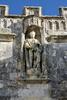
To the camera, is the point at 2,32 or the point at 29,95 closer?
the point at 29,95

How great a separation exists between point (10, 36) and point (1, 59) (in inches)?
25.8

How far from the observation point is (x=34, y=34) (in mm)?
7617

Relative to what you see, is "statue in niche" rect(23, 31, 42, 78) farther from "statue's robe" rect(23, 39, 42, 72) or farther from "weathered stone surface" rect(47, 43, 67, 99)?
"weathered stone surface" rect(47, 43, 67, 99)

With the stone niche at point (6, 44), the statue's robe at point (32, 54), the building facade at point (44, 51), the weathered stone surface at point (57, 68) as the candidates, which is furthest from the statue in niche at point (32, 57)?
the stone niche at point (6, 44)

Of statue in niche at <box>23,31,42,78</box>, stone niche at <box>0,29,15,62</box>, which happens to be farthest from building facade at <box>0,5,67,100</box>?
statue in niche at <box>23,31,42,78</box>

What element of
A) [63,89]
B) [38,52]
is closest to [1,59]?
[38,52]

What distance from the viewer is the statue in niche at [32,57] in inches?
278

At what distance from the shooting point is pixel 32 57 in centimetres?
724

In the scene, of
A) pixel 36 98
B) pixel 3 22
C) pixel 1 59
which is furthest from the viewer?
pixel 3 22

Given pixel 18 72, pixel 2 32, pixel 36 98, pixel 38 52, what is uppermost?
pixel 2 32

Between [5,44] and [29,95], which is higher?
[5,44]

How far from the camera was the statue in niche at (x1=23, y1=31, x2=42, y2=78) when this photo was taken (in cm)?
707

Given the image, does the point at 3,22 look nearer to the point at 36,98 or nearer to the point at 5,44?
the point at 5,44

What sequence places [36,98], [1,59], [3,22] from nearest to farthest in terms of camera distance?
1. [36,98]
2. [1,59]
3. [3,22]
